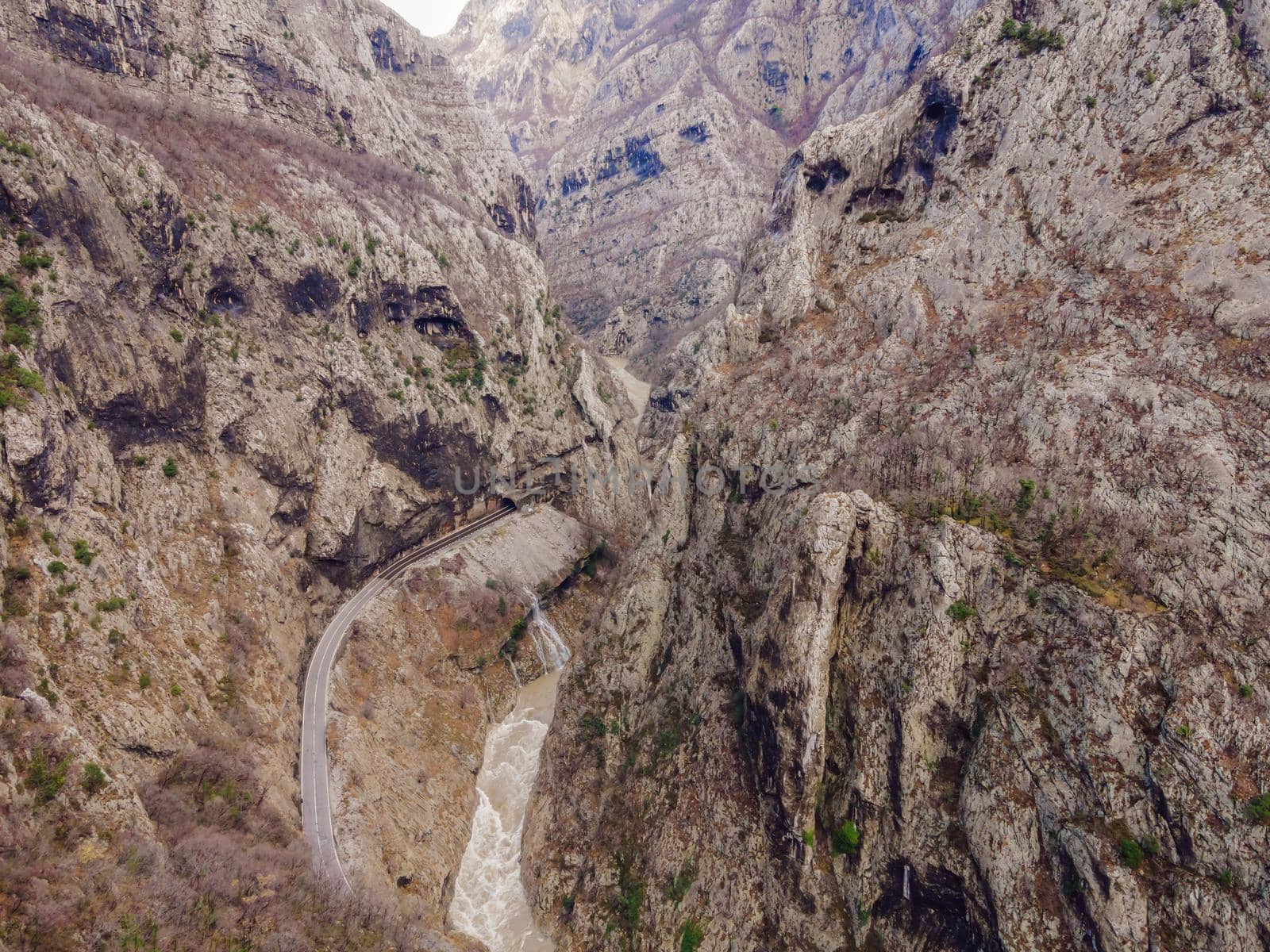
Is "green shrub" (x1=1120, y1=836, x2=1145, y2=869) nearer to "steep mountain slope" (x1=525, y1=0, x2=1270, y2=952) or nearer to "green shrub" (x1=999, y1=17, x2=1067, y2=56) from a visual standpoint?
"steep mountain slope" (x1=525, y1=0, x2=1270, y2=952)

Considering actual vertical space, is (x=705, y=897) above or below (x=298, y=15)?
below

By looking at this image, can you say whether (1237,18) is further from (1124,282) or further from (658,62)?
(658,62)

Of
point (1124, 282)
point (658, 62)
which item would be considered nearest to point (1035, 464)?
point (1124, 282)

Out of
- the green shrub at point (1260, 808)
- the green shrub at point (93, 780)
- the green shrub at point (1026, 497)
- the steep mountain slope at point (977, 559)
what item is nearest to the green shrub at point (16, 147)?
the green shrub at point (93, 780)

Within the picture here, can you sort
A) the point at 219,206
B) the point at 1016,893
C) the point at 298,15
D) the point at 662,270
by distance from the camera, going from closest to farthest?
the point at 1016,893
the point at 219,206
the point at 298,15
the point at 662,270

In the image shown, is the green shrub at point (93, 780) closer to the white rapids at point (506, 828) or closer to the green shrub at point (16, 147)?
the white rapids at point (506, 828)

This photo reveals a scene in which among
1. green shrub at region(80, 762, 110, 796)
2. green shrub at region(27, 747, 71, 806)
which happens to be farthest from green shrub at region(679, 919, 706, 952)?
green shrub at region(27, 747, 71, 806)
